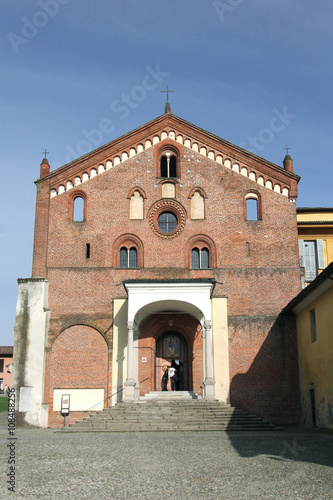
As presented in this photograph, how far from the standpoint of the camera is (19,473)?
1034cm

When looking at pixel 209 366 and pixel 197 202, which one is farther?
pixel 197 202

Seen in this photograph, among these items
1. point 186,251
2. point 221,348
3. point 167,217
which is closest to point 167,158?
point 167,217

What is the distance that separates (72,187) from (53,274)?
4.35 m

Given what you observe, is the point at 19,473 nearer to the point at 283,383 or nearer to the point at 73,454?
the point at 73,454

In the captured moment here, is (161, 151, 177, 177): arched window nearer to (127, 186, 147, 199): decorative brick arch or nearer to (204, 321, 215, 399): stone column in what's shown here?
(127, 186, 147, 199): decorative brick arch

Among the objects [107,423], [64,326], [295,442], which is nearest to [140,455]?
[295,442]

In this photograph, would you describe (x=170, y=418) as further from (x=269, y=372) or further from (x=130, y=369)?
(x=269, y=372)

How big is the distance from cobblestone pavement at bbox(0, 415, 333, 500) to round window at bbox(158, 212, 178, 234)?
11.4 m

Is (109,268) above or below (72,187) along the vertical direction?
below

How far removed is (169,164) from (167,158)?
306 millimetres

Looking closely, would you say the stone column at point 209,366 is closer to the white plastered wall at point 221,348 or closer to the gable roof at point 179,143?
the white plastered wall at point 221,348

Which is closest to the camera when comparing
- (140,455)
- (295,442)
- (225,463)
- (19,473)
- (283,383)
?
(19,473)

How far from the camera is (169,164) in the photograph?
26.6m

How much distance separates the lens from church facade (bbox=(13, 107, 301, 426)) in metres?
23.3
